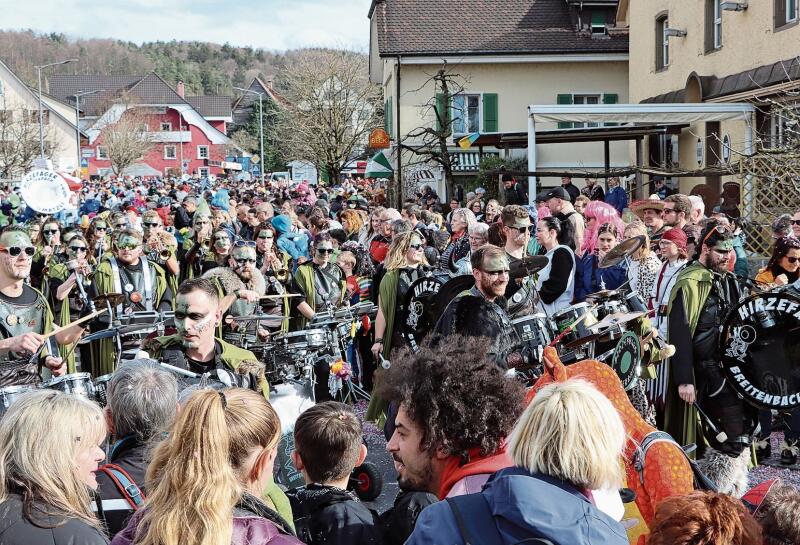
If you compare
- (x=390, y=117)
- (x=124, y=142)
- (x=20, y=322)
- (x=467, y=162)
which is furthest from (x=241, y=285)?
(x=124, y=142)

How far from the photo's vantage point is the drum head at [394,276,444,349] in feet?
25.7

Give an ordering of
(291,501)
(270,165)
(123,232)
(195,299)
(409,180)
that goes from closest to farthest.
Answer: (291,501)
(195,299)
(123,232)
(409,180)
(270,165)

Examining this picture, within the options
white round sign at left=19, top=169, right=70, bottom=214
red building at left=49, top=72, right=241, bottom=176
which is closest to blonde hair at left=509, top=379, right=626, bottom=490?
white round sign at left=19, top=169, right=70, bottom=214

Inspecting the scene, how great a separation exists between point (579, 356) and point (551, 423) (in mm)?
3210

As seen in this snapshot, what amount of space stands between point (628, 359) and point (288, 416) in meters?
2.01

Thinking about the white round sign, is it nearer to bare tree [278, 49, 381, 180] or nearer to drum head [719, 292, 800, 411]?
drum head [719, 292, 800, 411]

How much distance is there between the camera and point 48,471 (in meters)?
3.13

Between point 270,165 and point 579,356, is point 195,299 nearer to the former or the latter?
point 579,356

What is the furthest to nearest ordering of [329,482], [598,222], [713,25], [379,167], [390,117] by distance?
[390,117] < [379,167] < [713,25] < [598,222] < [329,482]

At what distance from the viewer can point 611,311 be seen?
6277 millimetres

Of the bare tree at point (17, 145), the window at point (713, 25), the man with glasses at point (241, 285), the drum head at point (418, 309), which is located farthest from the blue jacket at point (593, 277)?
the bare tree at point (17, 145)

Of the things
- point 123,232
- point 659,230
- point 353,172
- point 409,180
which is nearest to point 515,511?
point 123,232

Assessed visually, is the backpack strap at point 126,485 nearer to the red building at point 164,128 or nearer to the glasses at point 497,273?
the glasses at point 497,273

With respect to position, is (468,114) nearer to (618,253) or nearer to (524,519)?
(618,253)
